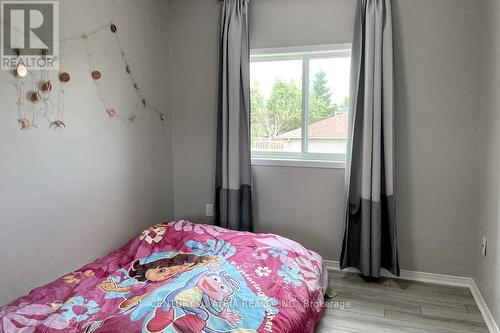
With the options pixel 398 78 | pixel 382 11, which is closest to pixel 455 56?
pixel 398 78

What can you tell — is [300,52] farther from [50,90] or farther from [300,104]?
[50,90]

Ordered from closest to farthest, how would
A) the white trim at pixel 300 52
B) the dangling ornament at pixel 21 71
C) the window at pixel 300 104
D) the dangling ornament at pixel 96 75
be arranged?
the dangling ornament at pixel 21 71
the dangling ornament at pixel 96 75
the white trim at pixel 300 52
the window at pixel 300 104

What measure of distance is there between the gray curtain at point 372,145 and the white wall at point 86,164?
1.69 meters

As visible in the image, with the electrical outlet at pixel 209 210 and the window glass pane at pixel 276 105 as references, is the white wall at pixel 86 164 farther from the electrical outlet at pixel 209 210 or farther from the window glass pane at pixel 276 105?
the window glass pane at pixel 276 105

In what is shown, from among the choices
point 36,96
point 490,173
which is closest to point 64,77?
point 36,96

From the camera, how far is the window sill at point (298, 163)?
9.73ft

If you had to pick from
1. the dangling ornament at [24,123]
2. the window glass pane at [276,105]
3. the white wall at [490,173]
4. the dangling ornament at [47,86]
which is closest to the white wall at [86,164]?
the dangling ornament at [24,123]

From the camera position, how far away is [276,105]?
10.4 ft

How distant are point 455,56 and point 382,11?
0.63 m

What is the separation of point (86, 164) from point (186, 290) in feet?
3.96

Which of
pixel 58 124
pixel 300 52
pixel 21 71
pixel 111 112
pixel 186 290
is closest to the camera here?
pixel 186 290

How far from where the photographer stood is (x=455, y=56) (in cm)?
262

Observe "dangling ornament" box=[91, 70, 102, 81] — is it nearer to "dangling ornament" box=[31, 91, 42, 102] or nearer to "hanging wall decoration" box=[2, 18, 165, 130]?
"hanging wall decoration" box=[2, 18, 165, 130]

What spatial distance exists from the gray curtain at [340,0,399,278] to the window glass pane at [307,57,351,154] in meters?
0.20
